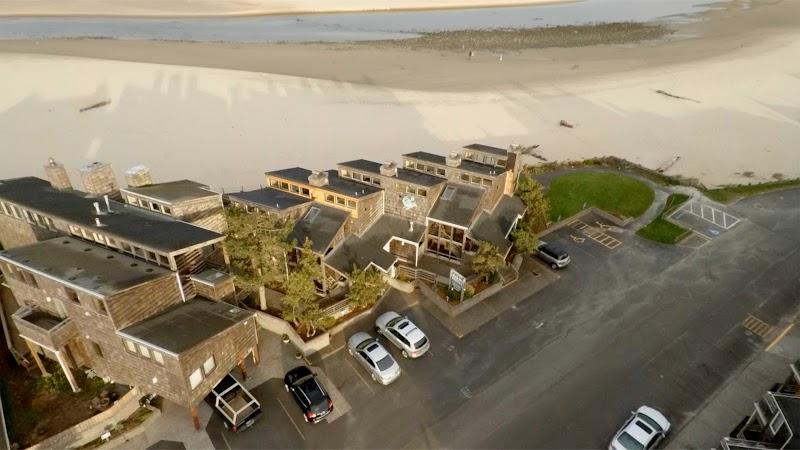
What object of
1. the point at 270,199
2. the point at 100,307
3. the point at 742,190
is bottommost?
the point at 742,190

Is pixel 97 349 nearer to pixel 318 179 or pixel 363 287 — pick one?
pixel 363 287

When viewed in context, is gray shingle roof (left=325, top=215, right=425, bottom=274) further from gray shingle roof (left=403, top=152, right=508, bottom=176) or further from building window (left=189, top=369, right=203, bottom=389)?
building window (left=189, top=369, right=203, bottom=389)

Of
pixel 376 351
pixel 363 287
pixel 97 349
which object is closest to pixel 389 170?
pixel 363 287

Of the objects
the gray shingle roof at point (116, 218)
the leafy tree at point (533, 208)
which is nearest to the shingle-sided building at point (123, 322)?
the gray shingle roof at point (116, 218)

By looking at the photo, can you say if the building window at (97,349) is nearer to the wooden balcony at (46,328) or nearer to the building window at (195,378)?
the wooden balcony at (46,328)

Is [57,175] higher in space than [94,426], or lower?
higher

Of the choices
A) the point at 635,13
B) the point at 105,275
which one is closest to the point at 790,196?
the point at 105,275

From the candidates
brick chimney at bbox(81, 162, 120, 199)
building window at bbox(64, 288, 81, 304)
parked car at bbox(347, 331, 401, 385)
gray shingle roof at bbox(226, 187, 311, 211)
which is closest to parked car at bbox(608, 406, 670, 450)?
parked car at bbox(347, 331, 401, 385)
